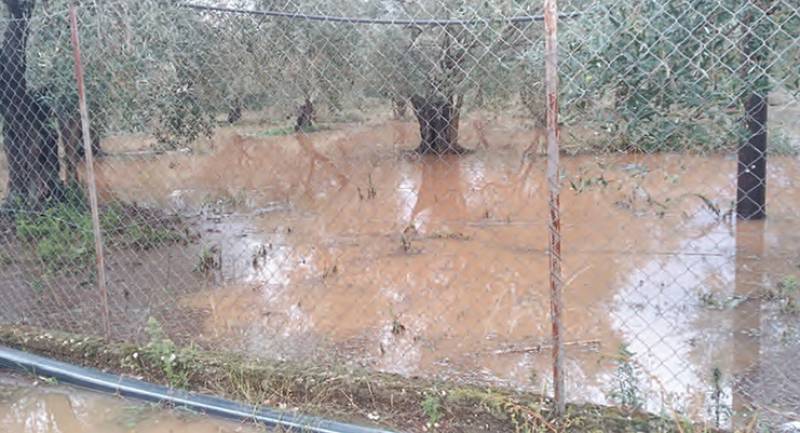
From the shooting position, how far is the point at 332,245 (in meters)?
7.90

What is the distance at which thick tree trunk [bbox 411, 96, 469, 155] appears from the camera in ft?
37.7

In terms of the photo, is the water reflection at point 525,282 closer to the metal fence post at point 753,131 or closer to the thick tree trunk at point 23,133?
the metal fence post at point 753,131

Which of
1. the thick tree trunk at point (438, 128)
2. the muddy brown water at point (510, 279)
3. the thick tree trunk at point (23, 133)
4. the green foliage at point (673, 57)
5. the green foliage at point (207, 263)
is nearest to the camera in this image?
the green foliage at point (673, 57)

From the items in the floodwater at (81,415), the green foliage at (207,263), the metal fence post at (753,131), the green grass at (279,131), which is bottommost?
the floodwater at (81,415)

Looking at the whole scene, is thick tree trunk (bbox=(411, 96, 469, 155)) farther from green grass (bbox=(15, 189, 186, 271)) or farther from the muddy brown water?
green grass (bbox=(15, 189, 186, 271))

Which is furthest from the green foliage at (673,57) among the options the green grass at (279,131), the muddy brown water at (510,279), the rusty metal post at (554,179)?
the green grass at (279,131)

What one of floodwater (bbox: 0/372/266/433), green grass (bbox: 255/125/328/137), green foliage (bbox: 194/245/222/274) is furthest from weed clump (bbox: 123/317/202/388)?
green grass (bbox: 255/125/328/137)

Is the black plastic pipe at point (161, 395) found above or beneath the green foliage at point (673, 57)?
beneath

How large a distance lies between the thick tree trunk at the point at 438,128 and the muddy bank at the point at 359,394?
7.67 m

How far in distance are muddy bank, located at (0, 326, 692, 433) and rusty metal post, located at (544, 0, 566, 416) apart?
20 centimetres

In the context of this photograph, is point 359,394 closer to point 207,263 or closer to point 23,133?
point 207,263

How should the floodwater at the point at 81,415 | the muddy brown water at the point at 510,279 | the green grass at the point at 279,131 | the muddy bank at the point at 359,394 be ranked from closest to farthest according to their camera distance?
1. the muddy bank at the point at 359,394
2. the floodwater at the point at 81,415
3. the muddy brown water at the point at 510,279
4. the green grass at the point at 279,131

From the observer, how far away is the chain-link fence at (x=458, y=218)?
10.2 ft

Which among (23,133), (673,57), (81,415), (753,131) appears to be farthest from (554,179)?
(23,133)
